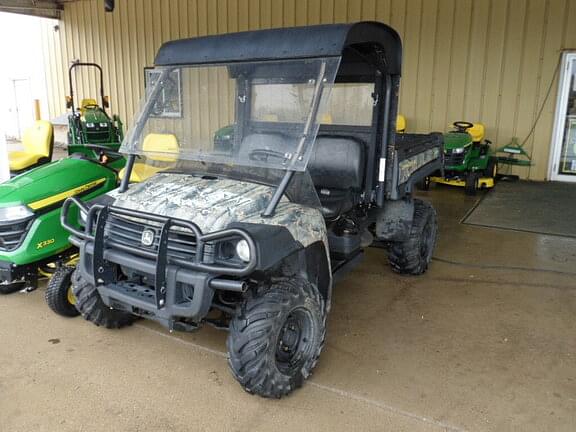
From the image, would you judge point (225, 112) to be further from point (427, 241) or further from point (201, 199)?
point (427, 241)

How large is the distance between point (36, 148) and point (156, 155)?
3.06 m

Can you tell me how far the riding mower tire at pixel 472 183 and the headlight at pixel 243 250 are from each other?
5906mm

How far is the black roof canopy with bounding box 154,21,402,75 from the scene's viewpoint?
2.47 meters

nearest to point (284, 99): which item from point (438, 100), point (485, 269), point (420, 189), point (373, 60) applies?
point (373, 60)

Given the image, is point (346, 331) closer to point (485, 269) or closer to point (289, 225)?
point (289, 225)

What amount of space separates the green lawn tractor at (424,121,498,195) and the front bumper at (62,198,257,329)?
5523 millimetres

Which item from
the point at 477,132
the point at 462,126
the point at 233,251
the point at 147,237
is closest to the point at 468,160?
the point at 462,126

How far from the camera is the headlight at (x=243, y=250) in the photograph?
220cm

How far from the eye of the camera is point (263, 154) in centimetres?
263

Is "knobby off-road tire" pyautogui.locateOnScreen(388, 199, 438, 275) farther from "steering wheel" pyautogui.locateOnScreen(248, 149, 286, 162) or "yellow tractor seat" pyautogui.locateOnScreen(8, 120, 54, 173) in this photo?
"yellow tractor seat" pyautogui.locateOnScreen(8, 120, 54, 173)

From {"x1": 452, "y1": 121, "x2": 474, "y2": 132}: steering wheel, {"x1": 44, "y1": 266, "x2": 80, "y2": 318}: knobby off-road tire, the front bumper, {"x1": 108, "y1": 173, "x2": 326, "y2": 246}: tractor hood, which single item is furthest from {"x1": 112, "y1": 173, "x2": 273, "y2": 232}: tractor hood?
{"x1": 452, "y1": 121, "x2": 474, "y2": 132}: steering wheel

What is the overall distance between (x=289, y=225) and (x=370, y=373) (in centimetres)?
96

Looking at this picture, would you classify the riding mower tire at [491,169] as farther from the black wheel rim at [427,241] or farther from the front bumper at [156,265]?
the front bumper at [156,265]

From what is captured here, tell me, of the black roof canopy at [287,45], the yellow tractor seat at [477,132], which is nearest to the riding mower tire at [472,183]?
the yellow tractor seat at [477,132]
